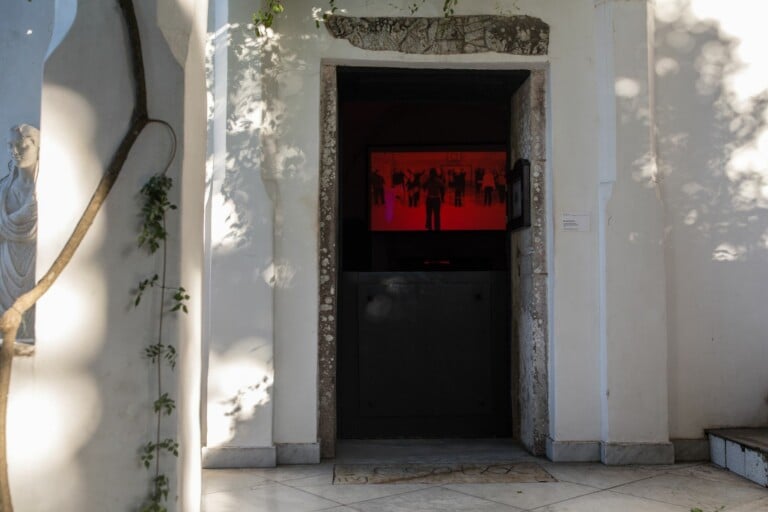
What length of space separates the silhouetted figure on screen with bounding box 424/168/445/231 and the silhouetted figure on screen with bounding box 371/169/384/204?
49 cm

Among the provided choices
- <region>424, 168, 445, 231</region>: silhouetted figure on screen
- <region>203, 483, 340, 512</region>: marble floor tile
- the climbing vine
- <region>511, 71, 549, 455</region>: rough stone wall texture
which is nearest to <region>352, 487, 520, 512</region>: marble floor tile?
<region>203, 483, 340, 512</region>: marble floor tile

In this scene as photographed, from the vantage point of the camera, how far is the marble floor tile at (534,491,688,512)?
4.46 metres

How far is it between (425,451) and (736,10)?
4355mm

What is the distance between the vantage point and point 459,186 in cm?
840

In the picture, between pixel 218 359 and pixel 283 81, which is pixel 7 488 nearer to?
pixel 218 359

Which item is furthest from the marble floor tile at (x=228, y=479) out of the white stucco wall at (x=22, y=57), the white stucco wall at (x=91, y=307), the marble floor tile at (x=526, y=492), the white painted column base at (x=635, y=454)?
the white stucco wall at (x=22, y=57)

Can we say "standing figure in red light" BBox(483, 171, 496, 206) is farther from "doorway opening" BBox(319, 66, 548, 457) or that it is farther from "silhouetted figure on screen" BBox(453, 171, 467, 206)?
"doorway opening" BBox(319, 66, 548, 457)

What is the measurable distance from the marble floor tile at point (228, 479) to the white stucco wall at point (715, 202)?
3.27 metres

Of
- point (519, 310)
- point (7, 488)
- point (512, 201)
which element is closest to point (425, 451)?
point (519, 310)

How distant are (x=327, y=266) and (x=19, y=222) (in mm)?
2738

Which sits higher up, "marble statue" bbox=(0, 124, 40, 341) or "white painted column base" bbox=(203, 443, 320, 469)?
"marble statue" bbox=(0, 124, 40, 341)

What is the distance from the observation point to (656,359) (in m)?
5.69

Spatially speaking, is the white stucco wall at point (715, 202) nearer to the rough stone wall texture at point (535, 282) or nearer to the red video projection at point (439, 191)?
the rough stone wall texture at point (535, 282)

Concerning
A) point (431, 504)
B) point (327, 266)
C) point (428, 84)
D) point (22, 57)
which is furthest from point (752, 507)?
point (22, 57)
